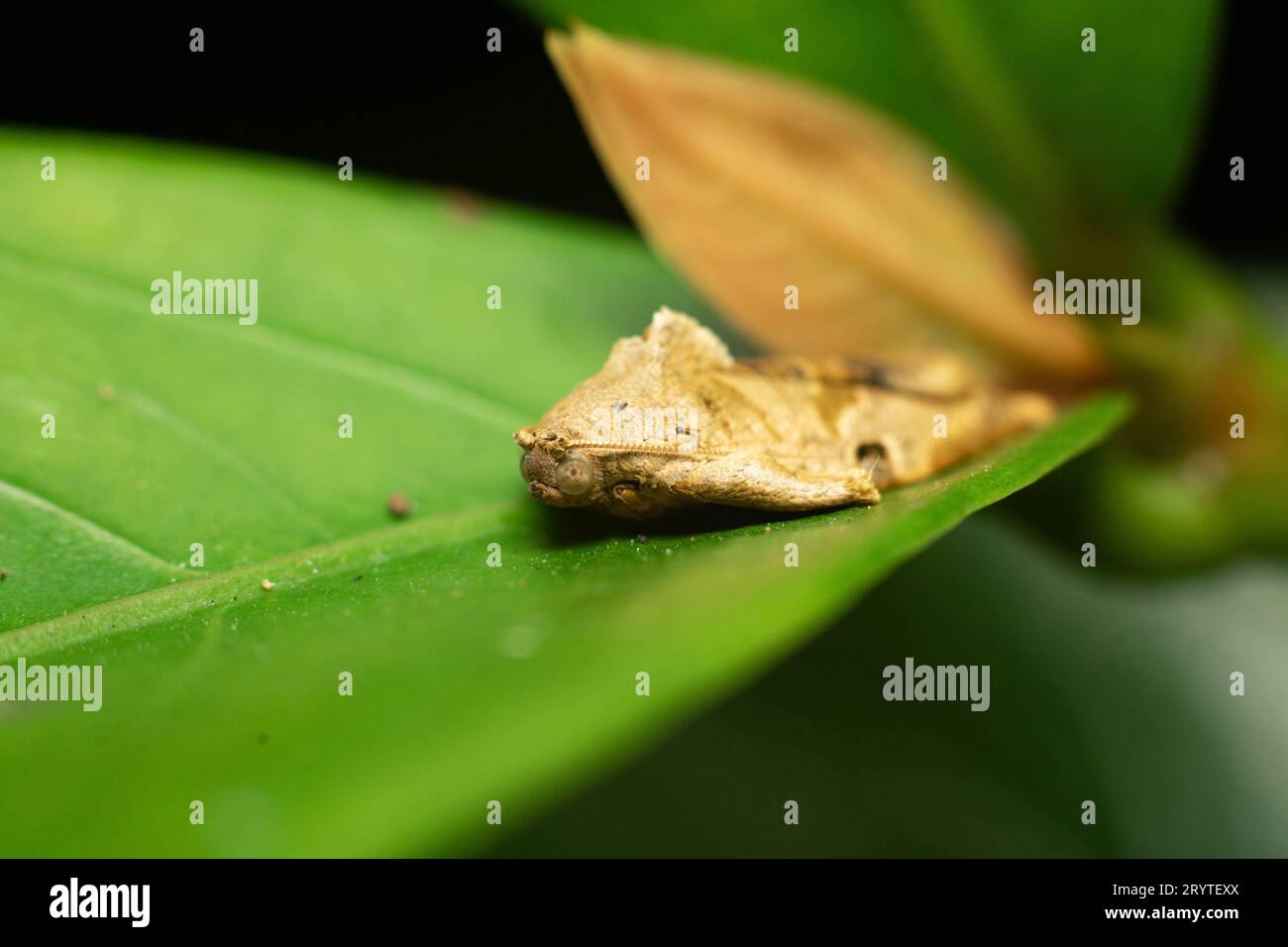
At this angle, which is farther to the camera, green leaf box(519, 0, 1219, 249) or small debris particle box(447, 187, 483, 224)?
small debris particle box(447, 187, 483, 224)

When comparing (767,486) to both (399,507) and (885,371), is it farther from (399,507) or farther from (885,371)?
(399,507)

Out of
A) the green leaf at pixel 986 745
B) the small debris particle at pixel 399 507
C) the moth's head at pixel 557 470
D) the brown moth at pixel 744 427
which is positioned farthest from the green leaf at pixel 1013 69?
the small debris particle at pixel 399 507

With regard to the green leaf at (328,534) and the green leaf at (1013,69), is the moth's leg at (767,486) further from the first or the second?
the green leaf at (1013,69)

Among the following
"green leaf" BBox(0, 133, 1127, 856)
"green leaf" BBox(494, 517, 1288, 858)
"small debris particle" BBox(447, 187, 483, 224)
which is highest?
Result: "small debris particle" BBox(447, 187, 483, 224)

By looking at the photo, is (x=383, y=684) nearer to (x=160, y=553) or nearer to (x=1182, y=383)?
(x=160, y=553)

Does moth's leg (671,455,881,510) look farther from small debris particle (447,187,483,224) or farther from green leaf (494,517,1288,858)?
small debris particle (447,187,483,224)

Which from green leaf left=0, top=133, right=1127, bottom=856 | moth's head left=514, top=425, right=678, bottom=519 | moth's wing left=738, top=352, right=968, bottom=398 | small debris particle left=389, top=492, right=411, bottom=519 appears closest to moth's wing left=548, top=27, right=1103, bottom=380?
moth's wing left=738, top=352, right=968, bottom=398
